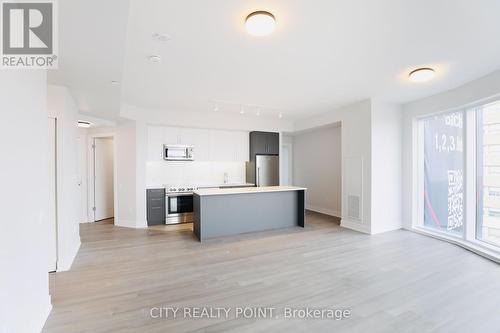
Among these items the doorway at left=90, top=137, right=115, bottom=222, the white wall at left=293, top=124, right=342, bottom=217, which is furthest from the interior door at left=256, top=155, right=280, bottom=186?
the doorway at left=90, top=137, right=115, bottom=222

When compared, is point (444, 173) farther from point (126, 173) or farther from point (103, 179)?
point (103, 179)

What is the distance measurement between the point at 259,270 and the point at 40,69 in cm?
315

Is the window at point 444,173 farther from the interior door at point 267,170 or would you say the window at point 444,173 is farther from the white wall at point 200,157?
the white wall at point 200,157

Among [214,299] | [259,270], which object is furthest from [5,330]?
[259,270]

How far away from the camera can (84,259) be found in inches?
134

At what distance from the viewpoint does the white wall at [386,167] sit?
4.66m

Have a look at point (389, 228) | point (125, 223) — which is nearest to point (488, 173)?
point (389, 228)

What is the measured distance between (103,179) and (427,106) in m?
7.72

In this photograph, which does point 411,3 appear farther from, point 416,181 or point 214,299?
point 416,181

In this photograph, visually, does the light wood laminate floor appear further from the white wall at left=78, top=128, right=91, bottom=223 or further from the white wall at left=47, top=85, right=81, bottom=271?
the white wall at left=78, top=128, right=91, bottom=223

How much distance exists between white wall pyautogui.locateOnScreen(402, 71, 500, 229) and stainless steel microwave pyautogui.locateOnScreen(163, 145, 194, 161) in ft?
16.3

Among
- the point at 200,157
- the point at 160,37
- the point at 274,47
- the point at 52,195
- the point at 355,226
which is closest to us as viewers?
the point at 160,37

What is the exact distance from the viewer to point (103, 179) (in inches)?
A: 238

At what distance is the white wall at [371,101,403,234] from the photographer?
4.66 meters
